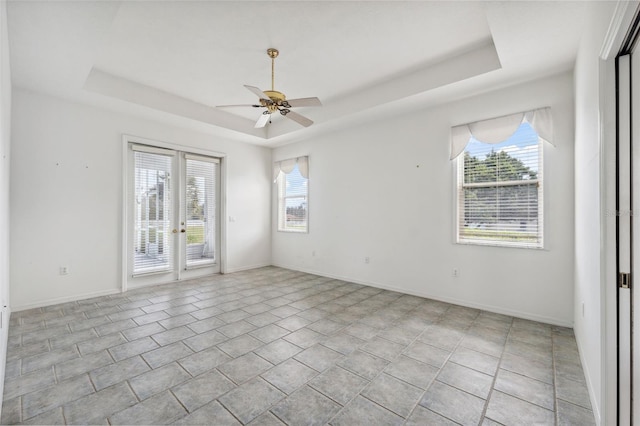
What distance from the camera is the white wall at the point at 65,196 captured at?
11.7 ft

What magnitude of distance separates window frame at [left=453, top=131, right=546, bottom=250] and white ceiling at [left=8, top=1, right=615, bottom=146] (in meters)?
0.92

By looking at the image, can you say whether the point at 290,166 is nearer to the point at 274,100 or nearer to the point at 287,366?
the point at 274,100

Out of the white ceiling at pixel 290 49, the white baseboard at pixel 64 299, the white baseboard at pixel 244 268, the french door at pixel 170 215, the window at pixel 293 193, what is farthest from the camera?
the window at pixel 293 193

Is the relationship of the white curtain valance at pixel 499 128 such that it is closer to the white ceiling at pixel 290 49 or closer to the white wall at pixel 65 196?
the white ceiling at pixel 290 49

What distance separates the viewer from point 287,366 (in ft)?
7.57

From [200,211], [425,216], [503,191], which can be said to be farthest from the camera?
[200,211]

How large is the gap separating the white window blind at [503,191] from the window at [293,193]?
120 inches

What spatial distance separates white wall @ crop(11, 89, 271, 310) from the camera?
3572mm

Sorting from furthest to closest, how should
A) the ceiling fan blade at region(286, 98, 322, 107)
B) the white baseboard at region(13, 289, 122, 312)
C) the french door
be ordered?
the french door
the white baseboard at region(13, 289, 122, 312)
the ceiling fan blade at region(286, 98, 322, 107)

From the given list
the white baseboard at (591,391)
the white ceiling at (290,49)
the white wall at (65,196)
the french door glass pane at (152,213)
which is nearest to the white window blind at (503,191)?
the white ceiling at (290,49)

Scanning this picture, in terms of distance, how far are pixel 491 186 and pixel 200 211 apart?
16.1ft

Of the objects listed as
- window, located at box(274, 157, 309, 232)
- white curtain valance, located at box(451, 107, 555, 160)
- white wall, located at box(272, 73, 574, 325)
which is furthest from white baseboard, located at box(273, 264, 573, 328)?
white curtain valance, located at box(451, 107, 555, 160)

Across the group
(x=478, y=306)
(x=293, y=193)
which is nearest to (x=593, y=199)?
(x=478, y=306)

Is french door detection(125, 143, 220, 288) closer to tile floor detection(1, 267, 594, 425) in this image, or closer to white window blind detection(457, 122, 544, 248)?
tile floor detection(1, 267, 594, 425)
